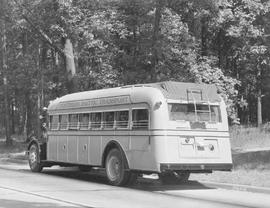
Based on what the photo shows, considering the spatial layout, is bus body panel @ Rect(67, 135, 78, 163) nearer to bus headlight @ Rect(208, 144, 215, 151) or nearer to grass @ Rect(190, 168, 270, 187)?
grass @ Rect(190, 168, 270, 187)

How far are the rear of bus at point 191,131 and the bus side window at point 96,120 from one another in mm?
2860

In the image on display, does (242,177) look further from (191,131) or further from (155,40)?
(155,40)

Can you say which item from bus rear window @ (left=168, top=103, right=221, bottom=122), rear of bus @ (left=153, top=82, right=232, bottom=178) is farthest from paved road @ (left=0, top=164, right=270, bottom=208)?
bus rear window @ (left=168, top=103, right=221, bottom=122)

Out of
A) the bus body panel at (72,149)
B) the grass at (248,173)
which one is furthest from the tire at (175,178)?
the bus body panel at (72,149)

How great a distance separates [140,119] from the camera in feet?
50.4

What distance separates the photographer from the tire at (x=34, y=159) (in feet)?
67.6

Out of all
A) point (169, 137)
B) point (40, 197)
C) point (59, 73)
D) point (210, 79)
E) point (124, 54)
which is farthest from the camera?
point (59, 73)

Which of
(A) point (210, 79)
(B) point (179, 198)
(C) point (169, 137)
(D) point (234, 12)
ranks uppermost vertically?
(D) point (234, 12)

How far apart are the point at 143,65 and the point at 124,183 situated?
11887mm

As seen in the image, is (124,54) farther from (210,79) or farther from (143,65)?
(210,79)

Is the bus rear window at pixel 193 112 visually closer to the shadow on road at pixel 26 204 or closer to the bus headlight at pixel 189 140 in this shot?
the bus headlight at pixel 189 140

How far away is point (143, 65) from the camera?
88.5 ft

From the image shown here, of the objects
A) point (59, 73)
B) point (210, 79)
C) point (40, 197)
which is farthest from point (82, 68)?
point (40, 197)

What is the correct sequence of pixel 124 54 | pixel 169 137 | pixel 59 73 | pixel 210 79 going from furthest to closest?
pixel 59 73 < pixel 124 54 < pixel 210 79 < pixel 169 137
